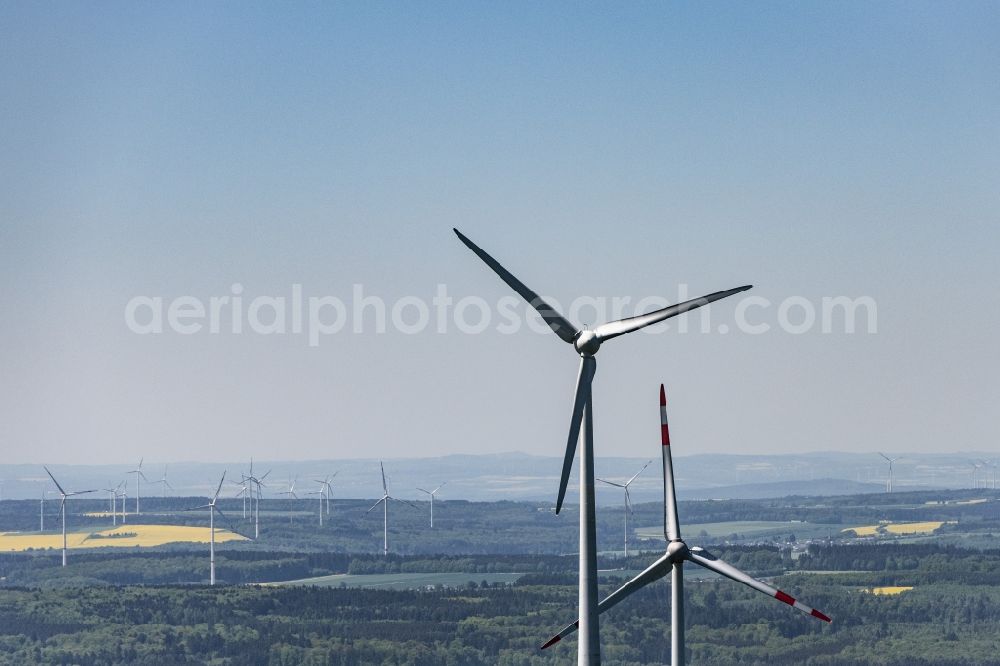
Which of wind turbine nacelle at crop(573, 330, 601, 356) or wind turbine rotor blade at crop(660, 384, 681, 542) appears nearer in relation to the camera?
wind turbine nacelle at crop(573, 330, 601, 356)

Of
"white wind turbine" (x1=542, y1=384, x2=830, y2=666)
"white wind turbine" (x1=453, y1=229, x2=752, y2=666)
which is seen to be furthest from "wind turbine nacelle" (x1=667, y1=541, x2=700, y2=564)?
"white wind turbine" (x1=453, y1=229, x2=752, y2=666)

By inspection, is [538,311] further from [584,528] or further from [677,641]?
[677,641]

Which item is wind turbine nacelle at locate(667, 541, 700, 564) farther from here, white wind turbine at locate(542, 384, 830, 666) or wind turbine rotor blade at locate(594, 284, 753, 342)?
wind turbine rotor blade at locate(594, 284, 753, 342)

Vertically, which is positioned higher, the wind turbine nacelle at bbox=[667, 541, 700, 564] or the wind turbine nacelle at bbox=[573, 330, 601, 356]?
the wind turbine nacelle at bbox=[573, 330, 601, 356]

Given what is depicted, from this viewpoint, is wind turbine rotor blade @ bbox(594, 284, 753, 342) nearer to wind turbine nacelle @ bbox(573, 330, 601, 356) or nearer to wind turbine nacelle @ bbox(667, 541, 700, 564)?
wind turbine nacelle @ bbox(573, 330, 601, 356)

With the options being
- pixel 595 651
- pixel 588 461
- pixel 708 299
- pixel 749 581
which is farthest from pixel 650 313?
pixel 749 581

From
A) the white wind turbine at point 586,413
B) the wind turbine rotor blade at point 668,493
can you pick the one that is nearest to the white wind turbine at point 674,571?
the wind turbine rotor blade at point 668,493
